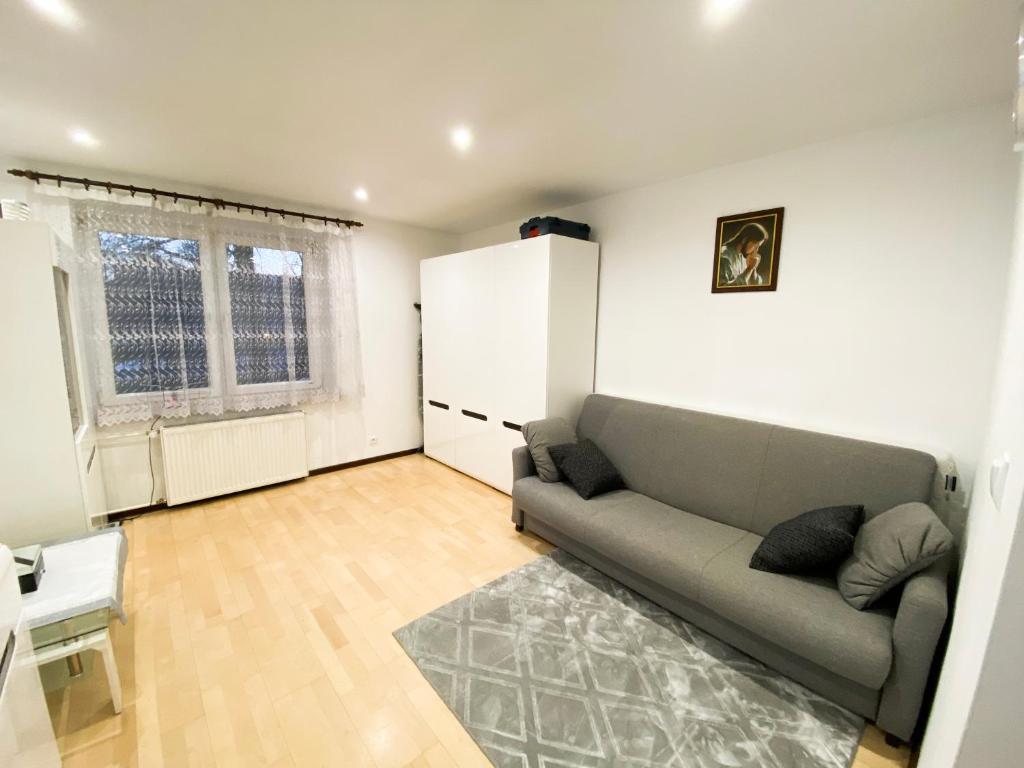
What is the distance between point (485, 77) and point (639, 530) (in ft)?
7.23

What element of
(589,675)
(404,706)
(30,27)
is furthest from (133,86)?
(589,675)

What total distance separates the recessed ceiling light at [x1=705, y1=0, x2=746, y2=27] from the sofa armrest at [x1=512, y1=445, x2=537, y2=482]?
2269 mm

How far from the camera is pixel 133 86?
1.70m

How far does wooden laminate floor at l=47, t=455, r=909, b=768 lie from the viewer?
1.42 metres

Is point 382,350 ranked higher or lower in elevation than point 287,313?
lower

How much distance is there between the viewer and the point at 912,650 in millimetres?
1349

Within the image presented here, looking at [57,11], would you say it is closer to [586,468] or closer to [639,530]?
[586,468]

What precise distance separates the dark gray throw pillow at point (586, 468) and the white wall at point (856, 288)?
2.24ft

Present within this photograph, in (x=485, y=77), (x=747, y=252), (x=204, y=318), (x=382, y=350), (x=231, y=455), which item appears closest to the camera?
(x=485, y=77)

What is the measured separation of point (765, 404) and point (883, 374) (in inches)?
21.5

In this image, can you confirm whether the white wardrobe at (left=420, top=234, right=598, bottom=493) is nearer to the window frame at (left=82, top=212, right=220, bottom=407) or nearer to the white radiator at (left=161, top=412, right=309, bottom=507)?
the white radiator at (left=161, top=412, right=309, bottom=507)

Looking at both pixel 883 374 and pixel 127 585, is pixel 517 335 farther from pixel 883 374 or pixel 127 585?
pixel 127 585

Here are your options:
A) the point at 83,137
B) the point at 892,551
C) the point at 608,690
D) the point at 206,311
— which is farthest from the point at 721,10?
the point at 206,311

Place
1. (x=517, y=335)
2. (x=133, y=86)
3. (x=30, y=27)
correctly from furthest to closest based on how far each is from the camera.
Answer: (x=517, y=335) < (x=133, y=86) < (x=30, y=27)
